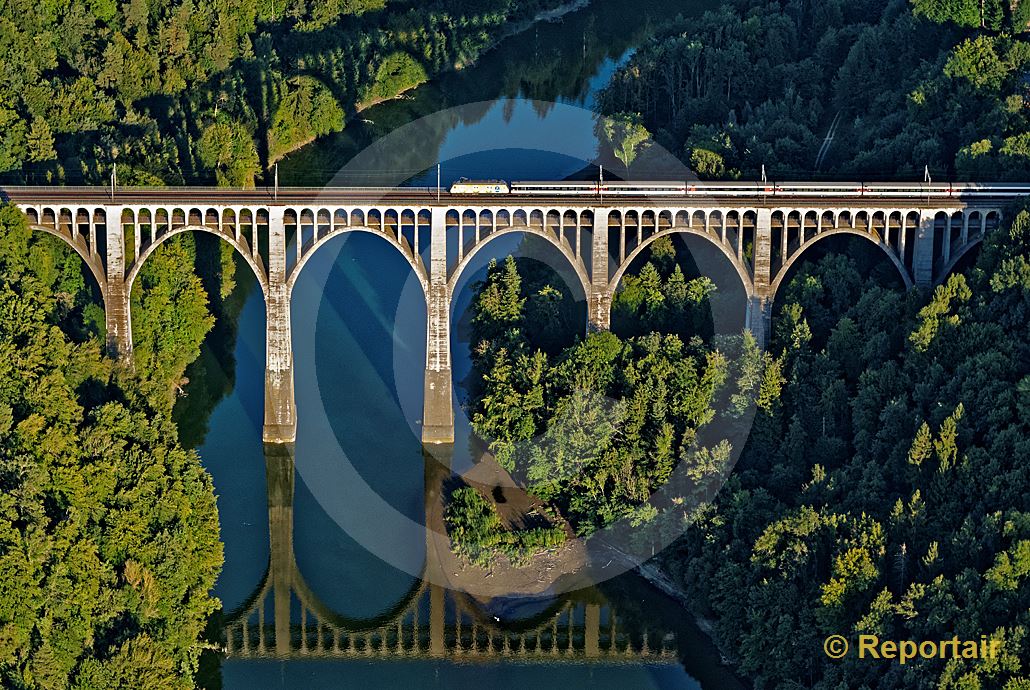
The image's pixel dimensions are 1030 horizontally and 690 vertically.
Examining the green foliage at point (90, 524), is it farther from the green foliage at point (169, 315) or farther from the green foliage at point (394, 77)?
the green foliage at point (394, 77)

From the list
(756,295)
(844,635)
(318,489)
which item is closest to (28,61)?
(318,489)

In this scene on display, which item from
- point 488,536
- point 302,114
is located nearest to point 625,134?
point 302,114

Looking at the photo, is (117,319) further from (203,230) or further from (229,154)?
(229,154)

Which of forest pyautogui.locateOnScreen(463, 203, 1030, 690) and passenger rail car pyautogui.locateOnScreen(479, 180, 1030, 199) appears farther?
passenger rail car pyautogui.locateOnScreen(479, 180, 1030, 199)

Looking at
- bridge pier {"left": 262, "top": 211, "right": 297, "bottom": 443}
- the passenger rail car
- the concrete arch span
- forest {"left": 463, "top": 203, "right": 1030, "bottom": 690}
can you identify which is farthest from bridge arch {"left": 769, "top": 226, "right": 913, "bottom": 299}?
bridge pier {"left": 262, "top": 211, "right": 297, "bottom": 443}

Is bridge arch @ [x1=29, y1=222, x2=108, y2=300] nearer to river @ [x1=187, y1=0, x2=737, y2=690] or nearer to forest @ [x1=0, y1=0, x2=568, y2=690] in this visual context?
forest @ [x1=0, y1=0, x2=568, y2=690]
